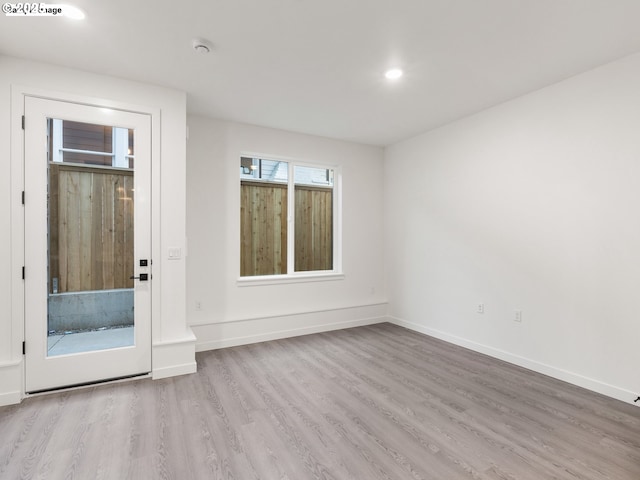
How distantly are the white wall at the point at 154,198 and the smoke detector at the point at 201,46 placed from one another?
2.69 ft

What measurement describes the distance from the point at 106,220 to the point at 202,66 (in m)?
1.60

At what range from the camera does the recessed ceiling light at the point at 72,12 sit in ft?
6.84

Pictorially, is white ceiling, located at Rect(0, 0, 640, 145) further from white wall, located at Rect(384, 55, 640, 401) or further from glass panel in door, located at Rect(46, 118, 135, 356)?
glass panel in door, located at Rect(46, 118, 135, 356)

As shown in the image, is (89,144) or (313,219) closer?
(89,144)

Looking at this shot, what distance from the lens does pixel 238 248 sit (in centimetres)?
415

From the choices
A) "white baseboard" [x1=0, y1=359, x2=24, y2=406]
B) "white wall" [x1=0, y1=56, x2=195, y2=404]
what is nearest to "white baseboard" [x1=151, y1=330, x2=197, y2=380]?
"white wall" [x1=0, y1=56, x2=195, y2=404]

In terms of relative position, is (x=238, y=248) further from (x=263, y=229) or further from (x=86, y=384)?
(x=86, y=384)

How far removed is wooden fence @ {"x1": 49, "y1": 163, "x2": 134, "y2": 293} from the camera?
111 inches

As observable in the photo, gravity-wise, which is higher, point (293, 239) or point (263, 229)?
point (263, 229)

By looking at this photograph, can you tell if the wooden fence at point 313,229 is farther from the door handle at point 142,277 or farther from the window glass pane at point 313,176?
the door handle at point 142,277

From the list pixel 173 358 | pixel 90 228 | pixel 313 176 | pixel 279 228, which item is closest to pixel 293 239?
pixel 279 228

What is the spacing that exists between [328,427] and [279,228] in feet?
9.66

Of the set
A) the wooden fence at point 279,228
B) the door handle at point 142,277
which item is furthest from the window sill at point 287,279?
the door handle at point 142,277

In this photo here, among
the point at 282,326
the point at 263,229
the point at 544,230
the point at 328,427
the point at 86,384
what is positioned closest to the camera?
the point at 328,427
